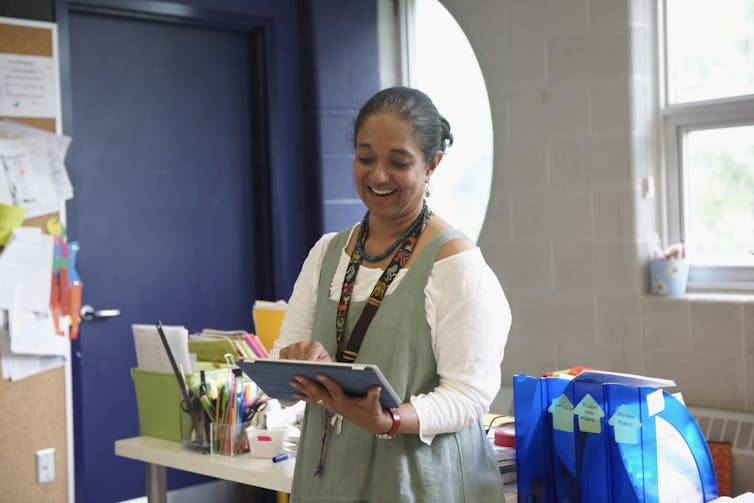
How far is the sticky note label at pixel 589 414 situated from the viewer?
181 centimetres

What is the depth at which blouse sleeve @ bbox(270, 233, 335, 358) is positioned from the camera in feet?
5.89

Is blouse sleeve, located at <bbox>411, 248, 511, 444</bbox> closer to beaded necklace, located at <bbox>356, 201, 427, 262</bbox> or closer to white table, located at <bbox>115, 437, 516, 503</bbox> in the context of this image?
beaded necklace, located at <bbox>356, 201, 427, 262</bbox>

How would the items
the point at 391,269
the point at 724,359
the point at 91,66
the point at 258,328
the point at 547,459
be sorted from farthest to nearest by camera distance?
the point at 91,66
the point at 724,359
the point at 258,328
the point at 547,459
the point at 391,269

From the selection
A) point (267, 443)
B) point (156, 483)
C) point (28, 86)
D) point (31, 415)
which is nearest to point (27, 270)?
point (31, 415)

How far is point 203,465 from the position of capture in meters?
2.35

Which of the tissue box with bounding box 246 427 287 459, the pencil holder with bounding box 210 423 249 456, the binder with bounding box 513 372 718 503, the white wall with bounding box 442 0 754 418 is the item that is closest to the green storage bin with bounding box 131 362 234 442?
the pencil holder with bounding box 210 423 249 456

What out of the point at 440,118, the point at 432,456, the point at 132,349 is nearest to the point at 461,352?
the point at 432,456

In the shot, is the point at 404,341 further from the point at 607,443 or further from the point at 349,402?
the point at 607,443

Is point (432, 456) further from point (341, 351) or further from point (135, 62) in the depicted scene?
point (135, 62)

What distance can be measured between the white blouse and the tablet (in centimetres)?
9

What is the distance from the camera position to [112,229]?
3787 mm

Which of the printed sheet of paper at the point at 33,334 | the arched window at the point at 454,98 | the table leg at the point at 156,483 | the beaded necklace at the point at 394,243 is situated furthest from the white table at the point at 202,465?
the arched window at the point at 454,98

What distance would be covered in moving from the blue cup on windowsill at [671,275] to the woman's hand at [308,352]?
2.04 metres

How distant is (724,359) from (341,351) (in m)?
2.00
